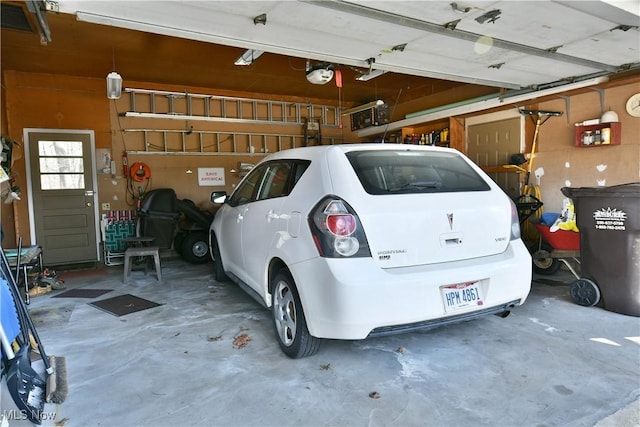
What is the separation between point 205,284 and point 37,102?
424cm

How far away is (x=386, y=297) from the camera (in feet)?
7.30

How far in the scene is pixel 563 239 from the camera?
14.0 feet

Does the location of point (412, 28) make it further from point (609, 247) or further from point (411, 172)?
point (609, 247)

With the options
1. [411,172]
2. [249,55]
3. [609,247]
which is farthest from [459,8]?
[609,247]

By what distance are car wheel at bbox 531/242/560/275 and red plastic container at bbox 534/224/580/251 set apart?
0.56m

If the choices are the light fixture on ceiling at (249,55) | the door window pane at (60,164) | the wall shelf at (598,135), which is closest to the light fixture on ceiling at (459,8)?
the light fixture on ceiling at (249,55)

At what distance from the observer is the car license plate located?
2.35 meters

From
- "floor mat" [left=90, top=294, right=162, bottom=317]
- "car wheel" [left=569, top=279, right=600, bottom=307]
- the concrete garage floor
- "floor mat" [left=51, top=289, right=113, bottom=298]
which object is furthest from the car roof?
"floor mat" [left=51, top=289, right=113, bottom=298]

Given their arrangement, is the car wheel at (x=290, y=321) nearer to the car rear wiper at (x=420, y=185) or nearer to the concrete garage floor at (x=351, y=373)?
the concrete garage floor at (x=351, y=373)

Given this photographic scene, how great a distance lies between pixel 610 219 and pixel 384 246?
8.20 feet

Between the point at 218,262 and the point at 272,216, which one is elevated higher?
the point at 272,216

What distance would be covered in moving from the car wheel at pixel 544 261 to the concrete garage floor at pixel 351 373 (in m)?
1.35

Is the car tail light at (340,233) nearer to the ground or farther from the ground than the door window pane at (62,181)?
nearer to the ground

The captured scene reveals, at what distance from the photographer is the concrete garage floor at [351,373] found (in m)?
→ 2.07
